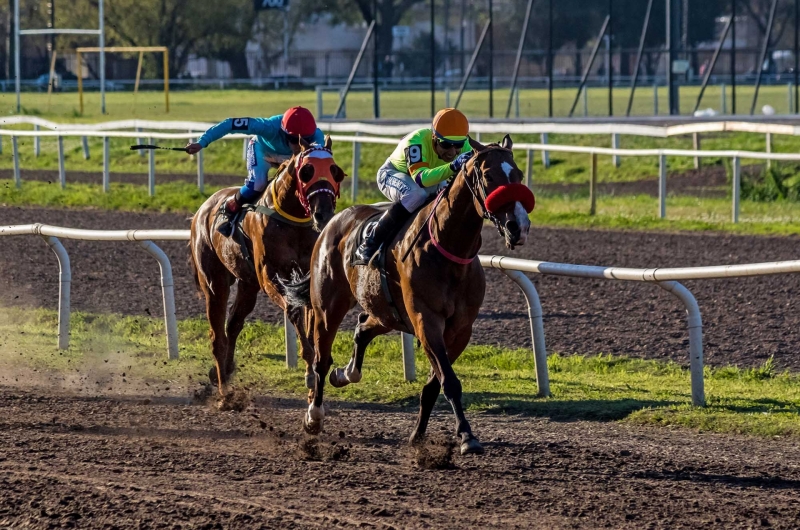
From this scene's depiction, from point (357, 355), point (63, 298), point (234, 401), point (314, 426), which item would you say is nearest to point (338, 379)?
point (357, 355)

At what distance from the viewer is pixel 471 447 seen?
217 inches

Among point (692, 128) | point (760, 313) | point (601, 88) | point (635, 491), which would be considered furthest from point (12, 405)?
point (601, 88)

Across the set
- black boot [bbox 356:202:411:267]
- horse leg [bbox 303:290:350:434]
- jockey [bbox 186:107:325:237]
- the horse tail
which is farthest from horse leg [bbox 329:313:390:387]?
jockey [bbox 186:107:325:237]

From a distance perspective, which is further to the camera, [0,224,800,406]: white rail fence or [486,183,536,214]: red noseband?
[0,224,800,406]: white rail fence

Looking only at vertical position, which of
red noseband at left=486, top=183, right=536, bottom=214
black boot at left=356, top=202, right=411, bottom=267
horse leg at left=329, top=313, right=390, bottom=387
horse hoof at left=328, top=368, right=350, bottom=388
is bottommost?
horse hoof at left=328, top=368, right=350, bottom=388

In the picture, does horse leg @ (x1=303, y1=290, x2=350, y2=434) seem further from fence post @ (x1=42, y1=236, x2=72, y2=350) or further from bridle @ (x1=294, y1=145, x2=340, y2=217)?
fence post @ (x1=42, y1=236, x2=72, y2=350)

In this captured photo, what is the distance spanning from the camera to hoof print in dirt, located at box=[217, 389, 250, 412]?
734 centimetres

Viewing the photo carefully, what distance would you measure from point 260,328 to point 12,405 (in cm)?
262

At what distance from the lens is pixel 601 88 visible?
142 feet

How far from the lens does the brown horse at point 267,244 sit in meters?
6.89

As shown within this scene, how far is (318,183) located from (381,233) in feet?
2.63

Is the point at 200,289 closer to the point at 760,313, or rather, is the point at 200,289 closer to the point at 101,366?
the point at 101,366

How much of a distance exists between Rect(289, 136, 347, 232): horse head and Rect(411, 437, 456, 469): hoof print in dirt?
1.64 metres

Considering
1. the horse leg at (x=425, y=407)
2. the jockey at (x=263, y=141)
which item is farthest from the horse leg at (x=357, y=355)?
the jockey at (x=263, y=141)
